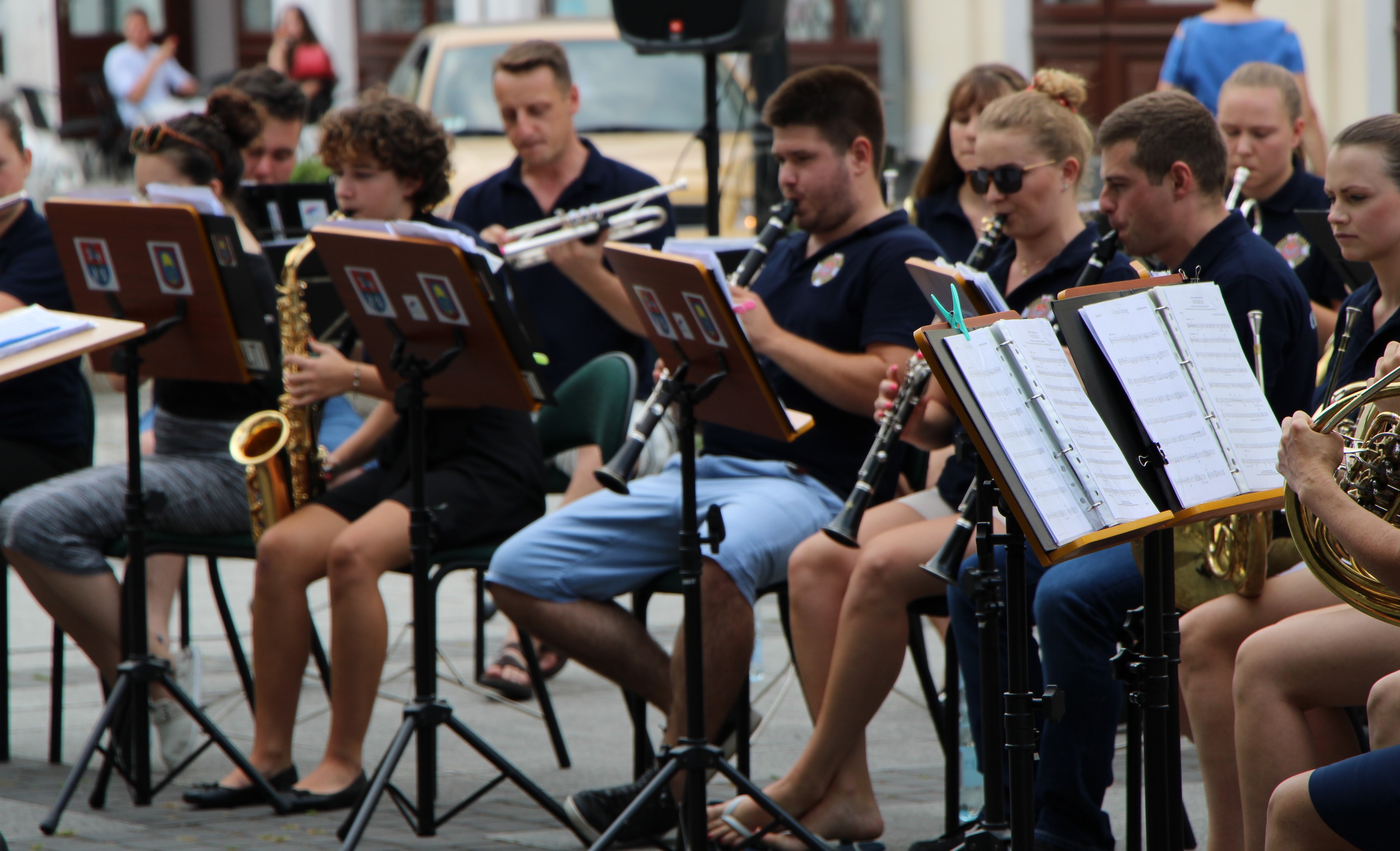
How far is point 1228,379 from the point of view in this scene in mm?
2820

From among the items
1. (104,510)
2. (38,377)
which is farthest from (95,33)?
(104,510)

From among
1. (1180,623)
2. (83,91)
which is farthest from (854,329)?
(83,91)

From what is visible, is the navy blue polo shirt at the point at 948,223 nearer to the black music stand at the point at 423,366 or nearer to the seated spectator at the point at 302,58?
the black music stand at the point at 423,366

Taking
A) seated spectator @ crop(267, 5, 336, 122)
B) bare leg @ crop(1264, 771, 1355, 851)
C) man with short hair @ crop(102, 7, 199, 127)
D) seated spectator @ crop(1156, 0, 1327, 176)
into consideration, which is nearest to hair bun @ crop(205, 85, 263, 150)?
seated spectator @ crop(1156, 0, 1327, 176)

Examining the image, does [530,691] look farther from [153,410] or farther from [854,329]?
[854,329]

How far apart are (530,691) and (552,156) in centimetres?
166

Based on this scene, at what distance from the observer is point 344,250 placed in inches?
152

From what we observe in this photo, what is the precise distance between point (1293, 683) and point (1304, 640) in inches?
2.8

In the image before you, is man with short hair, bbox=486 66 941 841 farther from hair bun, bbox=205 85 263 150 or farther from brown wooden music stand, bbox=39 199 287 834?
hair bun, bbox=205 85 263 150

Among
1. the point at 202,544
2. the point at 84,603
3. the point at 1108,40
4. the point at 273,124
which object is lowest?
the point at 84,603

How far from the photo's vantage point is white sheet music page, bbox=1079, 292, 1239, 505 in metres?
2.72

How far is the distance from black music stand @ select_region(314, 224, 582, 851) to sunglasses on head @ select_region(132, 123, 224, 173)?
→ 110 centimetres

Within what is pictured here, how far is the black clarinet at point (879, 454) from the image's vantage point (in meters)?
3.52

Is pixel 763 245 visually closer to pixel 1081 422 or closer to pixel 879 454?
pixel 879 454
